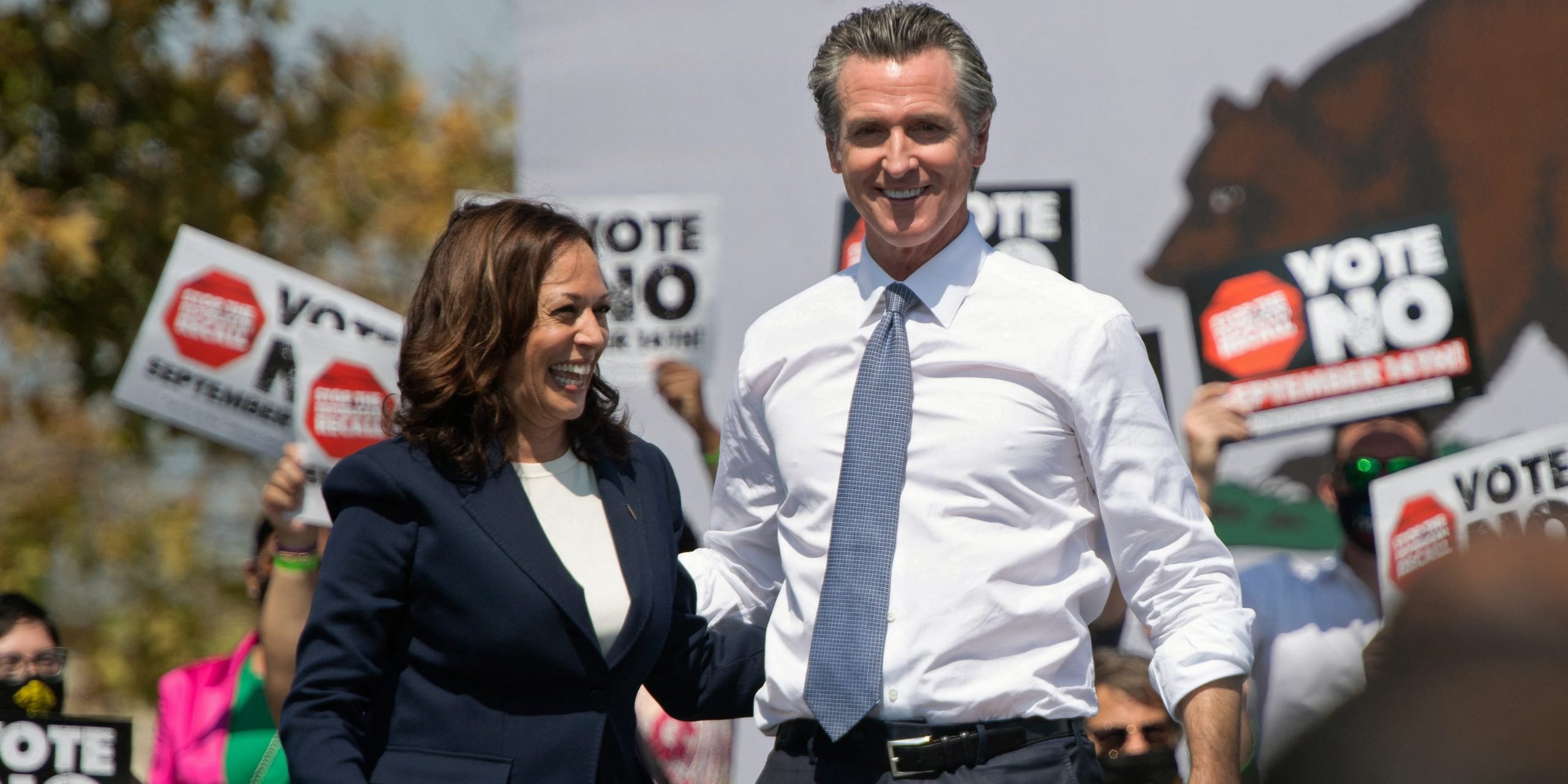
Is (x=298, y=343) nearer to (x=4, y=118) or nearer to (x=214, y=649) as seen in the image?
(x=4, y=118)

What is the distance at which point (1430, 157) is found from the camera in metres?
4.86

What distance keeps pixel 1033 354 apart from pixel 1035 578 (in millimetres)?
307

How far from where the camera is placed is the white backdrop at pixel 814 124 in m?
4.96

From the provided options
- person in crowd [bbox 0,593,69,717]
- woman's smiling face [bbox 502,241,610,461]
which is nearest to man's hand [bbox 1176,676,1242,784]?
woman's smiling face [bbox 502,241,610,461]

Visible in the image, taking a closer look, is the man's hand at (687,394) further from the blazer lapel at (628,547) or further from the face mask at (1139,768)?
the blazer lapel at (628,547)

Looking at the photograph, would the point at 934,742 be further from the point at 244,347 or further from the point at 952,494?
the point at 244,347

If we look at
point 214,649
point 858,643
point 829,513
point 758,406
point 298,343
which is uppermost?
point 298,343

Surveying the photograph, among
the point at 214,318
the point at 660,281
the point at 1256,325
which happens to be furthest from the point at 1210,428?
the point at 214,318

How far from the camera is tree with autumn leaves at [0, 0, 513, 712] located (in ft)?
28.6

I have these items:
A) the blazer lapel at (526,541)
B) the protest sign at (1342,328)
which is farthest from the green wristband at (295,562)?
the protest sign at (1342,328)

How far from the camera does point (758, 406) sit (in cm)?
260

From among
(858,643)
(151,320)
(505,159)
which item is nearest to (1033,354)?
(858,643)

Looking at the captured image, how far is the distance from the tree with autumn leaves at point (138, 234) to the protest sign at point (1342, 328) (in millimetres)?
5929

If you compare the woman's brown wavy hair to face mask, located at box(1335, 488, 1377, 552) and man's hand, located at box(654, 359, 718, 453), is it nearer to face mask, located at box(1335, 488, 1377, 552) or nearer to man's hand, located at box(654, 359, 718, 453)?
man's hand, located at box(654, 359, 718, 453)
